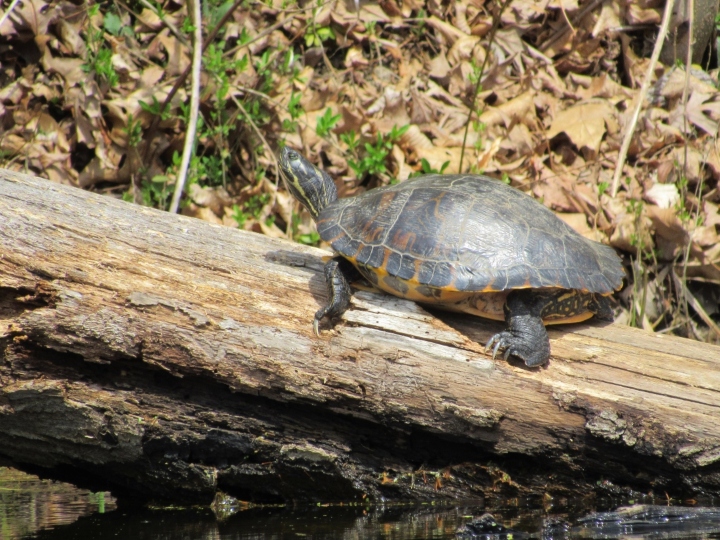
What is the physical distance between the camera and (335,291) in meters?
3.62

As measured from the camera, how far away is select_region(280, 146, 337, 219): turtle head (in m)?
4.54

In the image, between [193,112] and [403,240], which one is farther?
[193,112]

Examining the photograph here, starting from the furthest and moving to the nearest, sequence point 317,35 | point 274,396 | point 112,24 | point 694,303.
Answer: point 317,35 < point 112,24 < point 694,303 < point 274,396

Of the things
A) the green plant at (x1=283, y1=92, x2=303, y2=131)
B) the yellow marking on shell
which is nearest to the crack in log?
the yellow marking on shell

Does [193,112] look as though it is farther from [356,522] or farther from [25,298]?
[356,522]

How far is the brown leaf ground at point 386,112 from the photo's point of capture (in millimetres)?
6051

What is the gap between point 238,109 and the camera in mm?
6613

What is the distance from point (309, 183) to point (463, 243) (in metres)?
1.30

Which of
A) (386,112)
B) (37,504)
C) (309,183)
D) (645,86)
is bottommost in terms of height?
(37,504)

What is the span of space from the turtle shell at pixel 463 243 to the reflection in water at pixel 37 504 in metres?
1.97

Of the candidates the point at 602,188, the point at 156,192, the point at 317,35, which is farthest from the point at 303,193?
the point at 317,35

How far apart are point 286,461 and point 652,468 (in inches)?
70.0

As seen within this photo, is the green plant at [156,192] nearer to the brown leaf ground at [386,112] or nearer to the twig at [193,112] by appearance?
the brown leaf ground at [386,112]

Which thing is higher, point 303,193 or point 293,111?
point 293,111
